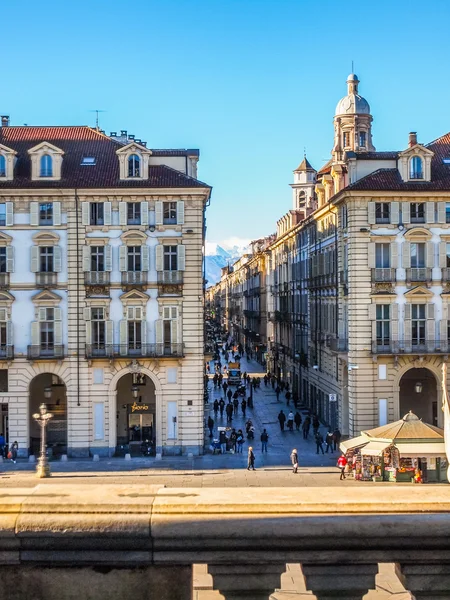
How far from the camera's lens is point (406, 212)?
4600cm

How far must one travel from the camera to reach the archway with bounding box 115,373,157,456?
4631 centimetres

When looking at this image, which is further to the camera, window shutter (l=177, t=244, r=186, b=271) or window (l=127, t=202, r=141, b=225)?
window (l=127, t=202, r=141, b=225)

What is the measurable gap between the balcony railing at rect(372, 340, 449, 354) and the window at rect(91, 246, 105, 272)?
16.1 m

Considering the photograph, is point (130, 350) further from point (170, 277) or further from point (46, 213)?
point (46, 213)

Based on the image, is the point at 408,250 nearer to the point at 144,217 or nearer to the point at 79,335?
the point at 144,217

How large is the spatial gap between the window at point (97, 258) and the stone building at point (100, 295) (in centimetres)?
6

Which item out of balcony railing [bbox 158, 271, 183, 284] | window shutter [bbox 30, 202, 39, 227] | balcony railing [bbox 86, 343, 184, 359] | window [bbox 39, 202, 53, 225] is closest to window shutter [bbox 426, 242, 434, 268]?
balcony railing [bbox 158, 271, 183, 284]

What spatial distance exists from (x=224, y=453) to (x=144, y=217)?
563 inches

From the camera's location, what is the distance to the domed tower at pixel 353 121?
8394cm

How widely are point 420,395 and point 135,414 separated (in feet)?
56.9

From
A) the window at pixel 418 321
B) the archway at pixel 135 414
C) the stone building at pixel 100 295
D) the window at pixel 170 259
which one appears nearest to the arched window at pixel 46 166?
the stone building at pixel 100 295

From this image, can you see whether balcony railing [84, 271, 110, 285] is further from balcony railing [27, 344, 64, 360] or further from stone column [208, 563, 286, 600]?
stone column [208, 563, 286, 600]

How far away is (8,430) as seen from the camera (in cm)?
4544

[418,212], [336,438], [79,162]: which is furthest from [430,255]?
[79,162]
